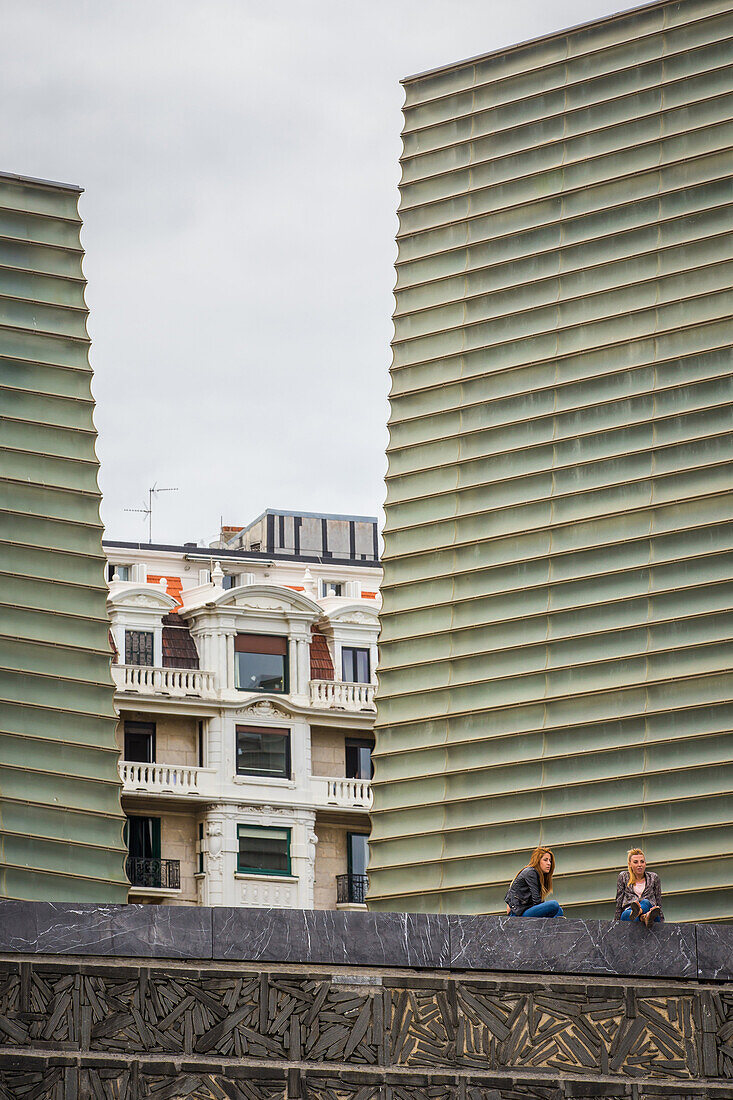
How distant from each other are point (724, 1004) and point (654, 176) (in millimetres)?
8596

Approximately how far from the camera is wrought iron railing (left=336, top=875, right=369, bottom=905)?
3438 centimetres

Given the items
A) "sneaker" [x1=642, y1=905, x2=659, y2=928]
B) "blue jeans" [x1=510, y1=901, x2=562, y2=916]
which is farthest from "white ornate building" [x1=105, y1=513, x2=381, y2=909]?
"sneaker" [x1=642, y1=905, x2=659, y2=928]

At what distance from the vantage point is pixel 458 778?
18.6 m

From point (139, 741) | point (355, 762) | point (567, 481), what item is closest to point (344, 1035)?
point (567, 481)

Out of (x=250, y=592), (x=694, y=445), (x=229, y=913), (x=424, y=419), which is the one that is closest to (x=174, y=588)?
(x=250, y=592)

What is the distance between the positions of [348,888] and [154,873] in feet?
11.1

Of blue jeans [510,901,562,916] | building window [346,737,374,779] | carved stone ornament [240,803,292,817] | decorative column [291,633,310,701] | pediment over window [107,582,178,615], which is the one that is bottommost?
blue jeans [510,901,562,916]

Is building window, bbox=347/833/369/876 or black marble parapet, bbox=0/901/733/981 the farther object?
building window, bbox=347/833/369/876

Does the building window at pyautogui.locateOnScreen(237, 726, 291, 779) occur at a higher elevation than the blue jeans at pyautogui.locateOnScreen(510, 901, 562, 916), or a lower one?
higher

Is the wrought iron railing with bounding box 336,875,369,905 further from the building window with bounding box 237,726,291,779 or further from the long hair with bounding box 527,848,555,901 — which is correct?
the long hair with bounding box 527,848,555,901

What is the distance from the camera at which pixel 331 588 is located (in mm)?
38688

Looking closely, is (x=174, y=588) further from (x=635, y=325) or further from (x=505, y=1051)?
(x=505, y=1051)

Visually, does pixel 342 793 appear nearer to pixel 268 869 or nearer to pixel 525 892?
pixel 268 869

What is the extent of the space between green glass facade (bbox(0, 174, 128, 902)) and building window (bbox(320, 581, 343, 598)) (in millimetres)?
19913
